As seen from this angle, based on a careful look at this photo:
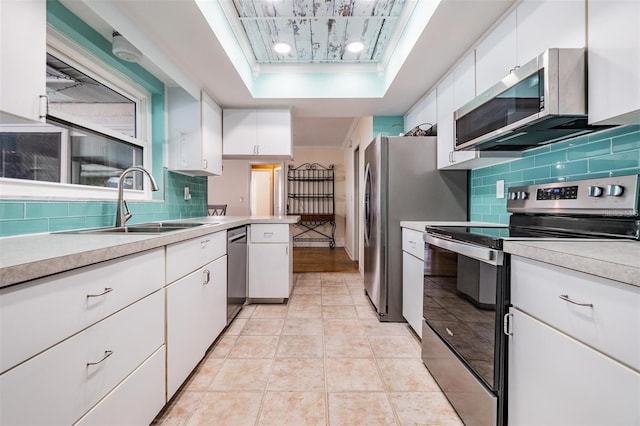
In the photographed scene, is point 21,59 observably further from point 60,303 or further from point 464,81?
point 464,81

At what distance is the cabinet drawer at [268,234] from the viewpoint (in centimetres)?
285

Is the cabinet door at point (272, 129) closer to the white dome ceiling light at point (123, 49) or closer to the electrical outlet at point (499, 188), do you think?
the white dome ceiling light at point (123, 49)

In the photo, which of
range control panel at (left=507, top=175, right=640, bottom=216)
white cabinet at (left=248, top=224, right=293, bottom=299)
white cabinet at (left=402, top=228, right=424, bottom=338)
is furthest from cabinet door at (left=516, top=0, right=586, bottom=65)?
white cabinet at (left=248, top=224, right=293, bottom=299)

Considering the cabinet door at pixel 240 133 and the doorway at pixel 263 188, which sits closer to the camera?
the cabinet door at pixel 240 133

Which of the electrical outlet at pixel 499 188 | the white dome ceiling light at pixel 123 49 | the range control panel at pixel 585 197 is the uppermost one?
the white dome ceiling light at pixel 123 49

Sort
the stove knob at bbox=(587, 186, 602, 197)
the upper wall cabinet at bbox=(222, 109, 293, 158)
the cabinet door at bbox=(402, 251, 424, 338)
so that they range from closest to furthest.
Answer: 1. the stove knob at bbox=(587, 186, 602, 197)
2. the cabinet door at bbox=(402, 251, 424, 338)
3. the upper wall cabinet at bbox=(222, 109, 293, 158)

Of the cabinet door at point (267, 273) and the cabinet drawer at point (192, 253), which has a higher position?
the cabinet drawer at point (192, 253)

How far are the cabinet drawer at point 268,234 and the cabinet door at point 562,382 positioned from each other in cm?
214

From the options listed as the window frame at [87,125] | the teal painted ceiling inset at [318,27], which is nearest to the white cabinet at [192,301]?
the window frame at [87,125]

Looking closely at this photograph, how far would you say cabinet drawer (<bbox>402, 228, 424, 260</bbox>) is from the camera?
198 centimetres

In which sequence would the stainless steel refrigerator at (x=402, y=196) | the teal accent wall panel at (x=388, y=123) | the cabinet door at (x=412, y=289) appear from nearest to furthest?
the cabinet door at (x=412, y=289) < the stainless steel refrigerator at (x=402, y=196) < the teal accent wall panel at (x=388, y=123)

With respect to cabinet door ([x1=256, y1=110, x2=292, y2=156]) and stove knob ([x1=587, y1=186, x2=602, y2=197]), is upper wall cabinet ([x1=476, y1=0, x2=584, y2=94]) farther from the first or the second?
cabinet door ([x1=256, y1=110, x2=292, y2=156])

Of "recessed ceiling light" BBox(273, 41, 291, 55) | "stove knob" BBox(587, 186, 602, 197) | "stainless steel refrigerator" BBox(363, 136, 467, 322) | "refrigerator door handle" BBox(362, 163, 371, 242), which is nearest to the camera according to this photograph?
"stove knob" BBox(587, 186, 602, 197)

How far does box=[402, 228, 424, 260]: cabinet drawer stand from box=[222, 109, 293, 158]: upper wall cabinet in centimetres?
164
